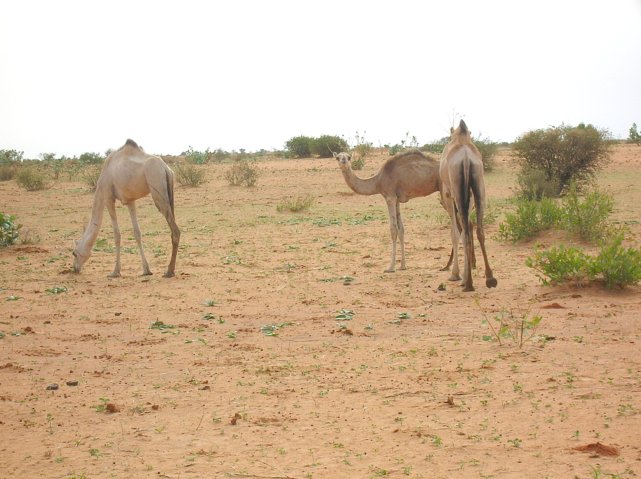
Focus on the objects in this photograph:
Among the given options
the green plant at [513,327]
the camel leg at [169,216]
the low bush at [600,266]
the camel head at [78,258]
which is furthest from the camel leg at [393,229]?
the camel head at [78,258]

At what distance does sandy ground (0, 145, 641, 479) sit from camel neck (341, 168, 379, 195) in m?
1.12

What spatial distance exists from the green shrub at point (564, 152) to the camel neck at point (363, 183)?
751 centimetres

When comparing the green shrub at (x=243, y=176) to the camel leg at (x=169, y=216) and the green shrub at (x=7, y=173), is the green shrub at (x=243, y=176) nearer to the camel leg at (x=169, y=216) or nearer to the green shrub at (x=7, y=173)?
the green shrub at (x=7, y=173)

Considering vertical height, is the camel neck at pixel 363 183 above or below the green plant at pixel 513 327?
above

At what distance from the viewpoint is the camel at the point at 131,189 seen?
12.2 m

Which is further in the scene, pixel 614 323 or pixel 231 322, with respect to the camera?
pixel 231 322

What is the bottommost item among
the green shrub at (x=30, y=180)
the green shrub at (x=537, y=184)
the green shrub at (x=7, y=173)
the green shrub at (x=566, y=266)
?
the green shrub at (x=566, y=266)

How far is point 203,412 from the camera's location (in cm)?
576

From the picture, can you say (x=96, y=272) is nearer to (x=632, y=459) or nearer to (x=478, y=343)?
(x=478, y=343)

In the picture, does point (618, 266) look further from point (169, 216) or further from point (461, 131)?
point (169, 216)

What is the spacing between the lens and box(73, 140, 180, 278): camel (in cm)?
1222

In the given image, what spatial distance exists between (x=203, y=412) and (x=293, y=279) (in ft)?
18.5

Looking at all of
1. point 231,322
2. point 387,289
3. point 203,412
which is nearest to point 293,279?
point 387,289

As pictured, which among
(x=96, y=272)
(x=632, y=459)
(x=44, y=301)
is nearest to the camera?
(x=632, y=459)
